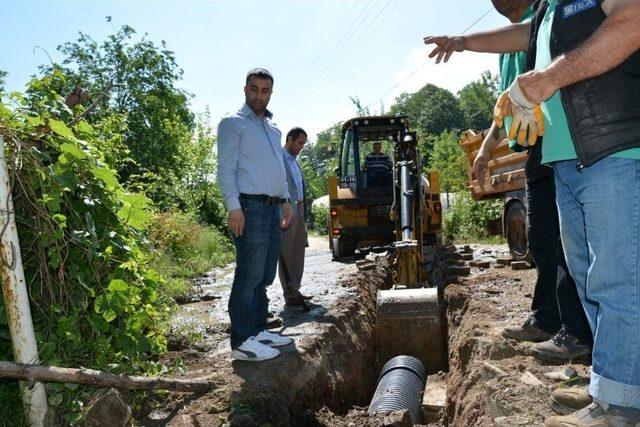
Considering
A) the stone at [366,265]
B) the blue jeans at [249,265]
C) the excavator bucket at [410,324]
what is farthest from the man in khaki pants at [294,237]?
the stone at [366,265]

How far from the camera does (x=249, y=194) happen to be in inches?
145

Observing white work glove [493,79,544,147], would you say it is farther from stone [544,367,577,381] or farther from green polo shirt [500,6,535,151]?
stone [544,367,577,381]

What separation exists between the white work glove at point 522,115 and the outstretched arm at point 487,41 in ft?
3.55

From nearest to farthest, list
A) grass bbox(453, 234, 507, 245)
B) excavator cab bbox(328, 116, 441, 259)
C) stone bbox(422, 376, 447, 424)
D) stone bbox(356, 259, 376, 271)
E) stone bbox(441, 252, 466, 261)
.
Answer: stone bbox(422, 376, 447, 424) < stone bbox(356, 259, 376, 271) < stone bbox(441, 252, 466, 261) < excavator cab bbox(328, 116, 441, 259) < grass bbox(453, 234, 507, 245)

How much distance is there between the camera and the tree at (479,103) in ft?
226

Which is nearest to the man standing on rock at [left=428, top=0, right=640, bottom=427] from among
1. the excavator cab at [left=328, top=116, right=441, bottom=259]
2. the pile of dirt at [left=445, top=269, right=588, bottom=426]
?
the pile of dirt at [left=445, top=269, right=588, bottom=426]

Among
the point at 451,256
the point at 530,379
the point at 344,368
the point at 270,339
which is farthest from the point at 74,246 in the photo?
the point at 451,256

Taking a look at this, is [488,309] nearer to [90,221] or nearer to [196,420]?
[196,420]

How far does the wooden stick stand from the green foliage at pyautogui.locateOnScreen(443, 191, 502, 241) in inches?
531

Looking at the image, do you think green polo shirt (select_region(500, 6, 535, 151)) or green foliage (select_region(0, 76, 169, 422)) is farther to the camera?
green polo shirt (select_region(500, 6, 535, 151))

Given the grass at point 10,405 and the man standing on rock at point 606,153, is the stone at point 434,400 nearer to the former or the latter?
the man standing on rock at point 606,153

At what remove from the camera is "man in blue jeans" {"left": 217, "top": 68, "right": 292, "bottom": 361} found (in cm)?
363

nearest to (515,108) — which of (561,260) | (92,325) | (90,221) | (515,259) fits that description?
(561,260)

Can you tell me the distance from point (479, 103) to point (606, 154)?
7203cm
